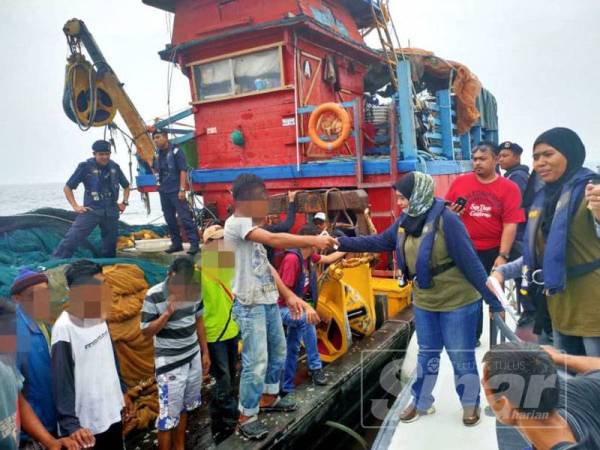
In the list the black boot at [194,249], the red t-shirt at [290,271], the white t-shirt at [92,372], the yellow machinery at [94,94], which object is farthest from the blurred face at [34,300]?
the yellow machinery at [94,94]

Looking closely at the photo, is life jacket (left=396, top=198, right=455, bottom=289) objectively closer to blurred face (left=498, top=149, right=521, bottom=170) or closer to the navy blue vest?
blurred face (left=498, top=149, right=521, bottom=170)

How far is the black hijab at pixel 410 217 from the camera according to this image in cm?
287

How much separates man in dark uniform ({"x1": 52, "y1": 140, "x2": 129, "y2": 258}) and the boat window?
3.10 m

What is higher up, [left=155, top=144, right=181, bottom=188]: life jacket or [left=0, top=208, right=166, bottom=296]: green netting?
[left=155, top=144, right=181, bottom=188]: life jacket

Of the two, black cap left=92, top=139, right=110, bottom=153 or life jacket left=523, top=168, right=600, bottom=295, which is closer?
life jacket left=523, top=168, right=600, bottom=295

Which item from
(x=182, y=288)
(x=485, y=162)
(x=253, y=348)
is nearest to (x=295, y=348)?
(x=253, y=348)

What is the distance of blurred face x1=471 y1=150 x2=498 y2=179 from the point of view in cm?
376

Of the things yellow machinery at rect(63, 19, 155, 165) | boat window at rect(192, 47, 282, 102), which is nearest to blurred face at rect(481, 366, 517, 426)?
boat window at rect(192, 47, 282, 102)

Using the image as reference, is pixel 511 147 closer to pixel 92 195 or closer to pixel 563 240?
pixel 563 240

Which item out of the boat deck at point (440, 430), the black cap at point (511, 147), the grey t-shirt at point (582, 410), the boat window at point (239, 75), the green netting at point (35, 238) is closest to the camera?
the grey t-shirt at point (582, 410)

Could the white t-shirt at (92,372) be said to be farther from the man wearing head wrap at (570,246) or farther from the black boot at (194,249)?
the black boot at (194,249)

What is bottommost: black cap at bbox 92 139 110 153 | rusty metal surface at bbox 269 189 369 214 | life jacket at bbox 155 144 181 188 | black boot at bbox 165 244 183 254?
black boot at bbox 165 244 183 254

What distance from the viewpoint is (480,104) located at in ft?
34.7

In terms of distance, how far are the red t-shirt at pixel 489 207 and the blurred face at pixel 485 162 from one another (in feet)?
0.29
